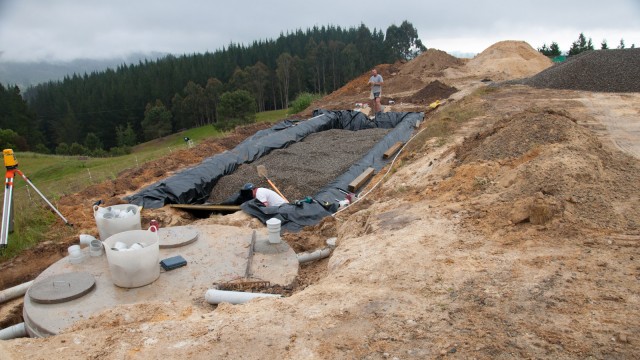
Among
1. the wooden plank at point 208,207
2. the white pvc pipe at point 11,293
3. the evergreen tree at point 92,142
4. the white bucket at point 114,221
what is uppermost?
the white bucket at point 114,221

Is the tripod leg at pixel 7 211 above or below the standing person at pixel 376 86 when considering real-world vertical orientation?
below

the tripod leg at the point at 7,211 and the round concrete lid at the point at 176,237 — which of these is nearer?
the round concrete lid at the point at 176,237

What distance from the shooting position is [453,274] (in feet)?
11.8

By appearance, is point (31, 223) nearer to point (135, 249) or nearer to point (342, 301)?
point (135, 249)

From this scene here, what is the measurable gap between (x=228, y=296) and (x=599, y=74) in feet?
54.3

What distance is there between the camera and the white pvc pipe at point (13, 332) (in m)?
4.25

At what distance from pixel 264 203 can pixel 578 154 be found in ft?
15.0

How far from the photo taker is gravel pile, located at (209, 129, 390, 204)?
8539 mm

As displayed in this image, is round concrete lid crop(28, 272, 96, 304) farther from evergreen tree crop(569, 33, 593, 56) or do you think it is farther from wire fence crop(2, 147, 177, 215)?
evergreen tree crop(569, 33, 593, 56)

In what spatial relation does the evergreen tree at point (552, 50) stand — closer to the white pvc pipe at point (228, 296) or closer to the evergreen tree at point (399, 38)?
the evergreen tree at point (399, 38)

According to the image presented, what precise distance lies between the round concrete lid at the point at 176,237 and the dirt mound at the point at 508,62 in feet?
71.0


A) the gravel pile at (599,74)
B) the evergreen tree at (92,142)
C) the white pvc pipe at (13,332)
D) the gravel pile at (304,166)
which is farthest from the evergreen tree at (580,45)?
the evergreen tree at (92,142)

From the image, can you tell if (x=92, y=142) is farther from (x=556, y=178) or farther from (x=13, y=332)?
(x=556, y=178)

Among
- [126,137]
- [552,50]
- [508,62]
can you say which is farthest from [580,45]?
[126,137]
